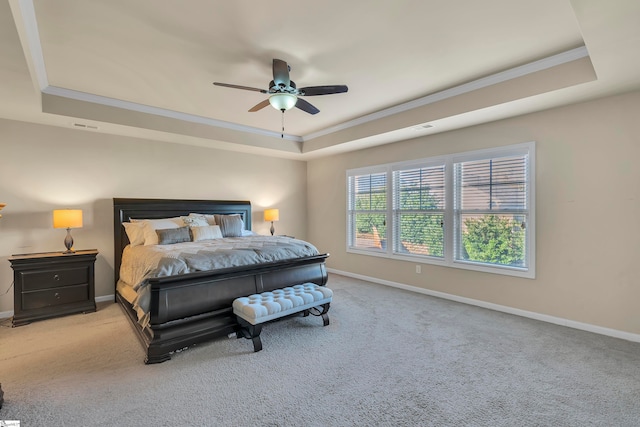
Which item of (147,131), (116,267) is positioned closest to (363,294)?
(116,267)

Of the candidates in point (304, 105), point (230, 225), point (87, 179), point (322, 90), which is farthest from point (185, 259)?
point (87, 179)

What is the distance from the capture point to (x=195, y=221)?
455 centimetres

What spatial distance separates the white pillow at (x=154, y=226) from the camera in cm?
398

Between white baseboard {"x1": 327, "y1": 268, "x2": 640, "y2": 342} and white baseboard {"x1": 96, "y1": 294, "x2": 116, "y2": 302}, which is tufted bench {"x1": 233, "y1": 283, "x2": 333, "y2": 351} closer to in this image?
white baseboard {"x1": 327, "y1": 268, "x2": 640, "y2": 342}

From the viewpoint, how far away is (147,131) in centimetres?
422

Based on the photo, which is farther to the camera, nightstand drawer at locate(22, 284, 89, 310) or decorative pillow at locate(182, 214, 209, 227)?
decorative pillow at locate(182, 214, 209, 227)

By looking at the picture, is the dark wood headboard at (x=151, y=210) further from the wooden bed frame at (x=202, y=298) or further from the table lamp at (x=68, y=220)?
the wooden bed frame at (x=202, y=298)

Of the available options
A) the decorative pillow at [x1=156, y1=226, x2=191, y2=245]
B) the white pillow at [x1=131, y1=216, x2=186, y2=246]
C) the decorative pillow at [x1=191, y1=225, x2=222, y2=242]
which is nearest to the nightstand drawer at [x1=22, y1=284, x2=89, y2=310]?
the white pillow at [x1=131, y1=216, x2=186, y2=246]

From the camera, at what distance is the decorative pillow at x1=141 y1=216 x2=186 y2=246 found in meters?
3.98

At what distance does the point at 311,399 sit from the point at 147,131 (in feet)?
13.5

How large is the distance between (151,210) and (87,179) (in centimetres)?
90

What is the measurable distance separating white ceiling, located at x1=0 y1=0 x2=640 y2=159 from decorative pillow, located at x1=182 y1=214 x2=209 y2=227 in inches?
51.0

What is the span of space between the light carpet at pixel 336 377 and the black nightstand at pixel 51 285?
0.20 metres

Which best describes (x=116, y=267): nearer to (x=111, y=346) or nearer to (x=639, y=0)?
(x=111, y=346)
